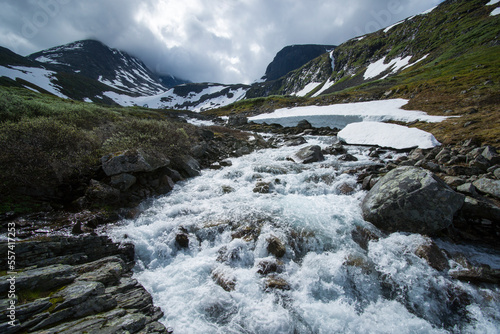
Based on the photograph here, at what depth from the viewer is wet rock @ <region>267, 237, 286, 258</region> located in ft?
25.6

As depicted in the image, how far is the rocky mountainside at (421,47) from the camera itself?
266 ft

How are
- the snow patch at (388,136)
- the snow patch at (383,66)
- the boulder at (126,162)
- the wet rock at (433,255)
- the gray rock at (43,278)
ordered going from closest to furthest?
the gray rock at (43,278)
the wet rock at (433,255)
the boulder at (126,162)
the snow patch at (388,136)
the snow patch at (383,66)

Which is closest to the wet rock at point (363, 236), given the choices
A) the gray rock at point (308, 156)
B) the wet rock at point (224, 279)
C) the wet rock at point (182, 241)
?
the wet rock at point (224, 279)

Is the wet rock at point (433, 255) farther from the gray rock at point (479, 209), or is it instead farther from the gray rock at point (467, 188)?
the gray rock at point (467, 188)

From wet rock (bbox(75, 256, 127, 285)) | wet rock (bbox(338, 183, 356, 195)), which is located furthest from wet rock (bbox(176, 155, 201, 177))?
wet rock (bbox(338, 183, 356, 195))

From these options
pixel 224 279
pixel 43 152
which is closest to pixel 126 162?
pixel 43 152

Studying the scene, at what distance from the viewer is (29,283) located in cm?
489

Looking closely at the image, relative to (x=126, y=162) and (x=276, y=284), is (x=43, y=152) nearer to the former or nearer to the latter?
(x=126, y=162)

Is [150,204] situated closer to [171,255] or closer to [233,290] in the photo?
[171,255]

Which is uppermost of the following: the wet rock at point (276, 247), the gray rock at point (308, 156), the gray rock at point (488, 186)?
the gray rock at point (308, 156)

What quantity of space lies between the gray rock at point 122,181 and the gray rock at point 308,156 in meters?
13.8

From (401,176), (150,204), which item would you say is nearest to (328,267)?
(401,176)

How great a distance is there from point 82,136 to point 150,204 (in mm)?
6754

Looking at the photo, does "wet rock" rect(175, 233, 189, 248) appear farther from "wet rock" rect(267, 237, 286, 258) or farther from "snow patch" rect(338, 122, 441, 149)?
"snow patch" rect(338, 122, 441, 149)
